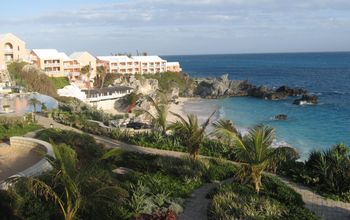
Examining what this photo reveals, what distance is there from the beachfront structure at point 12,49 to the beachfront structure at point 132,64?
56.4ft

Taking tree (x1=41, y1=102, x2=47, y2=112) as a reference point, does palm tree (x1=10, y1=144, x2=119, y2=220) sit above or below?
above

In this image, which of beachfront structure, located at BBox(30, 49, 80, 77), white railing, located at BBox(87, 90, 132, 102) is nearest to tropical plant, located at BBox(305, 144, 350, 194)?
white railing, located at BBox(87, 90, 132, 102)

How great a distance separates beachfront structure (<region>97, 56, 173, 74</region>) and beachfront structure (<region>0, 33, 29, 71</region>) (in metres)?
17.2

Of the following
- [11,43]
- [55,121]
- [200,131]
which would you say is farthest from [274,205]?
[11,43]

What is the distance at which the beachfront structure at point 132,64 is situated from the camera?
73.8 metres

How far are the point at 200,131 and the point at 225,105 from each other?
44489mm

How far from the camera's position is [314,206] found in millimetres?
11094

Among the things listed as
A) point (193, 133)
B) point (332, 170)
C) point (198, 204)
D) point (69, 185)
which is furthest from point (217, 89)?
Result: point (69, 185)

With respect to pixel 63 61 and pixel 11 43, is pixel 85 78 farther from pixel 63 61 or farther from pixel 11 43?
pixel 11 43

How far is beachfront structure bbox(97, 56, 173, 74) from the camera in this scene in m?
73.8

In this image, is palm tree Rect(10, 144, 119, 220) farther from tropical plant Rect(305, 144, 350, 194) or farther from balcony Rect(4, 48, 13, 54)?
balcony Rect(4, 48, 13, 54)

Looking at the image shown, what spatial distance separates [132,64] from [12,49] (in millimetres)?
23938

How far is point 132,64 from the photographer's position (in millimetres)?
75750

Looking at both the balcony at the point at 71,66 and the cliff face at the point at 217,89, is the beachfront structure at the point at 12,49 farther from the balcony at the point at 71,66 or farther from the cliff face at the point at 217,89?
the cliff face at the point at 217,89
